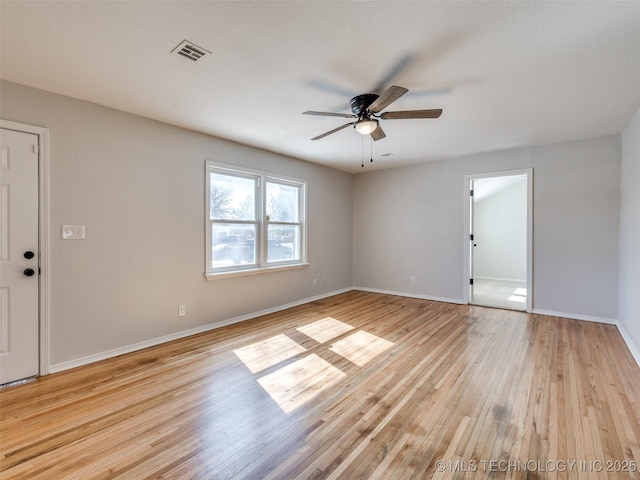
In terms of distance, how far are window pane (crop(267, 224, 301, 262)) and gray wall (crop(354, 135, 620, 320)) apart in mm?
1875

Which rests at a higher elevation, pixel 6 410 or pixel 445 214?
pixel 445 214

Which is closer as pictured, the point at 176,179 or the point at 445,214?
the point at 176,179

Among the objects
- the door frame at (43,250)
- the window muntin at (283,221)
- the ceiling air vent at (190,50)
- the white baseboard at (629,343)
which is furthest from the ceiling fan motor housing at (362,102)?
the white baseboard at (629,343)

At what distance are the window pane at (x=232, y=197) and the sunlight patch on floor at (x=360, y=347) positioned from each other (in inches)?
87.1

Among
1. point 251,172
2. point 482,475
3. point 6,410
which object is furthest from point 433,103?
point 6,410

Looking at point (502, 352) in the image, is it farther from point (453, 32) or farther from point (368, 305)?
point (453, 32)

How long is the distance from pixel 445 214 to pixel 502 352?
2.69 meters

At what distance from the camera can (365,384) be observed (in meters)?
2.36

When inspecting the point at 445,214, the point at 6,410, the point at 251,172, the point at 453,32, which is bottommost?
the point at 6,410

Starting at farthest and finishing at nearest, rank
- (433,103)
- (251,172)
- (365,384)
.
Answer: (251,172) < (433,103) < (365,384)

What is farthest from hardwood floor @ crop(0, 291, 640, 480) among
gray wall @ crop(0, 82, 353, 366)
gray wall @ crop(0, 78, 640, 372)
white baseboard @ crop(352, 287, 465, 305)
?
white baseboard @ crop(352, 287, 465, 305)

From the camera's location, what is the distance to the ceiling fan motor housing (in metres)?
2.53

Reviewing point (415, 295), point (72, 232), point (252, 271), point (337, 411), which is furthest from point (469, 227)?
point (72, 232)

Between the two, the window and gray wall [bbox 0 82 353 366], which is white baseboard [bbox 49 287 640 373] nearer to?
gray wall [bbox 0 82 353 366]
